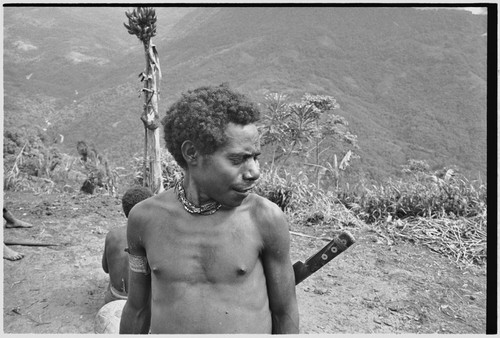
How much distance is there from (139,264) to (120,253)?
1539mm

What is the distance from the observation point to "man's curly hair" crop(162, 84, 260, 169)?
1.18 m

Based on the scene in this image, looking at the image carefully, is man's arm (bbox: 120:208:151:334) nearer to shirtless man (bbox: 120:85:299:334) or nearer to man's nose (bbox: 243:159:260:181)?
shirtless man (bbox: 120:85:299:334)

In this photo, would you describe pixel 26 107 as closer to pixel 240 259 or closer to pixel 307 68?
pixel 307 68

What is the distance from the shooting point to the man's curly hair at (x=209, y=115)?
3.88 feet

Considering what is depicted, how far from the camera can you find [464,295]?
148 inches

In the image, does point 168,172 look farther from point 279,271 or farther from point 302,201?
point 279,271

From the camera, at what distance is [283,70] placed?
24938mm

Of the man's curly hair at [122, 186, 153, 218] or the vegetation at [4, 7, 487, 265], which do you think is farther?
the vegetation at [4, 7, 487, 265]

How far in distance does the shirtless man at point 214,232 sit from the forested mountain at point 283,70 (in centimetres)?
1301

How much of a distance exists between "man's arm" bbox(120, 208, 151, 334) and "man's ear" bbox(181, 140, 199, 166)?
259 millimetres

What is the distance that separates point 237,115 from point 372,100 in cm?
2301

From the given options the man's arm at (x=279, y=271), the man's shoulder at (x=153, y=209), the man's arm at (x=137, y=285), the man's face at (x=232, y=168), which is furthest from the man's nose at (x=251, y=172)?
the man's arm at (x=137, y=285)

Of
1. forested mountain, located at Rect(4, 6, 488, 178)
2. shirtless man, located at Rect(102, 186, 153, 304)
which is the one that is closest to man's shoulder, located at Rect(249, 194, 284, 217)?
shirtless man, located at Rect(102, 186, 153, 304)

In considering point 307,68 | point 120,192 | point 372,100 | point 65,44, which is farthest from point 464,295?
point 65,44
